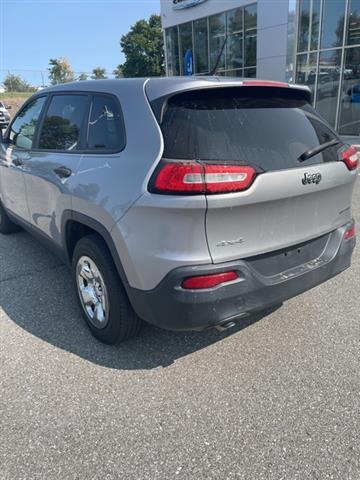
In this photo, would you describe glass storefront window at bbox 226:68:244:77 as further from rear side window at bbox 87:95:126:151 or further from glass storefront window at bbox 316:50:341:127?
rear side window at bbox 87:95:126:151

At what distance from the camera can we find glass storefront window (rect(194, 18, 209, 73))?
58.6 ft

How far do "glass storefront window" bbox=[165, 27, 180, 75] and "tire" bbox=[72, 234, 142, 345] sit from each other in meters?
19.0

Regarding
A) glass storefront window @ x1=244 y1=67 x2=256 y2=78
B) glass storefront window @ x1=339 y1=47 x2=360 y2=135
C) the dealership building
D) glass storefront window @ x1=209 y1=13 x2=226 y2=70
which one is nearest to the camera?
glass storefront window @ x1=339 y1=47 x2=360 y2=135

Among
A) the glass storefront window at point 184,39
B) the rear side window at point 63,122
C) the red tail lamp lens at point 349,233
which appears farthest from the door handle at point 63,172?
the glass storefront window at point 184,39

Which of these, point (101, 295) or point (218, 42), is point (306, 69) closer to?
point (218, 42)

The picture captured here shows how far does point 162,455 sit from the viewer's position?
201 centimetres

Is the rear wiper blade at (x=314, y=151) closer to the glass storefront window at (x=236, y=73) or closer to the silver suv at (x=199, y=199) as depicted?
the silver suv at (x=199, y=199)

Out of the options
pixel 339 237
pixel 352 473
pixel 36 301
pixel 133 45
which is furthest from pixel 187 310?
pixel 133 45

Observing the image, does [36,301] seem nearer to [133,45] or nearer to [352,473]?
[352,473]

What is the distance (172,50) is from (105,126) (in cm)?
1967

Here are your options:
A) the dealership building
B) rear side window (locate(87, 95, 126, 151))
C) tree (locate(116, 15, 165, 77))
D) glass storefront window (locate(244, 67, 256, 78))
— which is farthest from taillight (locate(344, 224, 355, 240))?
tree (locate(116, 15, 165, 77))

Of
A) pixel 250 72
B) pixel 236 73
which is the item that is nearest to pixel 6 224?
pixel 250 72

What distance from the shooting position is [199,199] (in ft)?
6.75

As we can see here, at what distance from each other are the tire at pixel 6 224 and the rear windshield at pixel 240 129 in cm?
366
